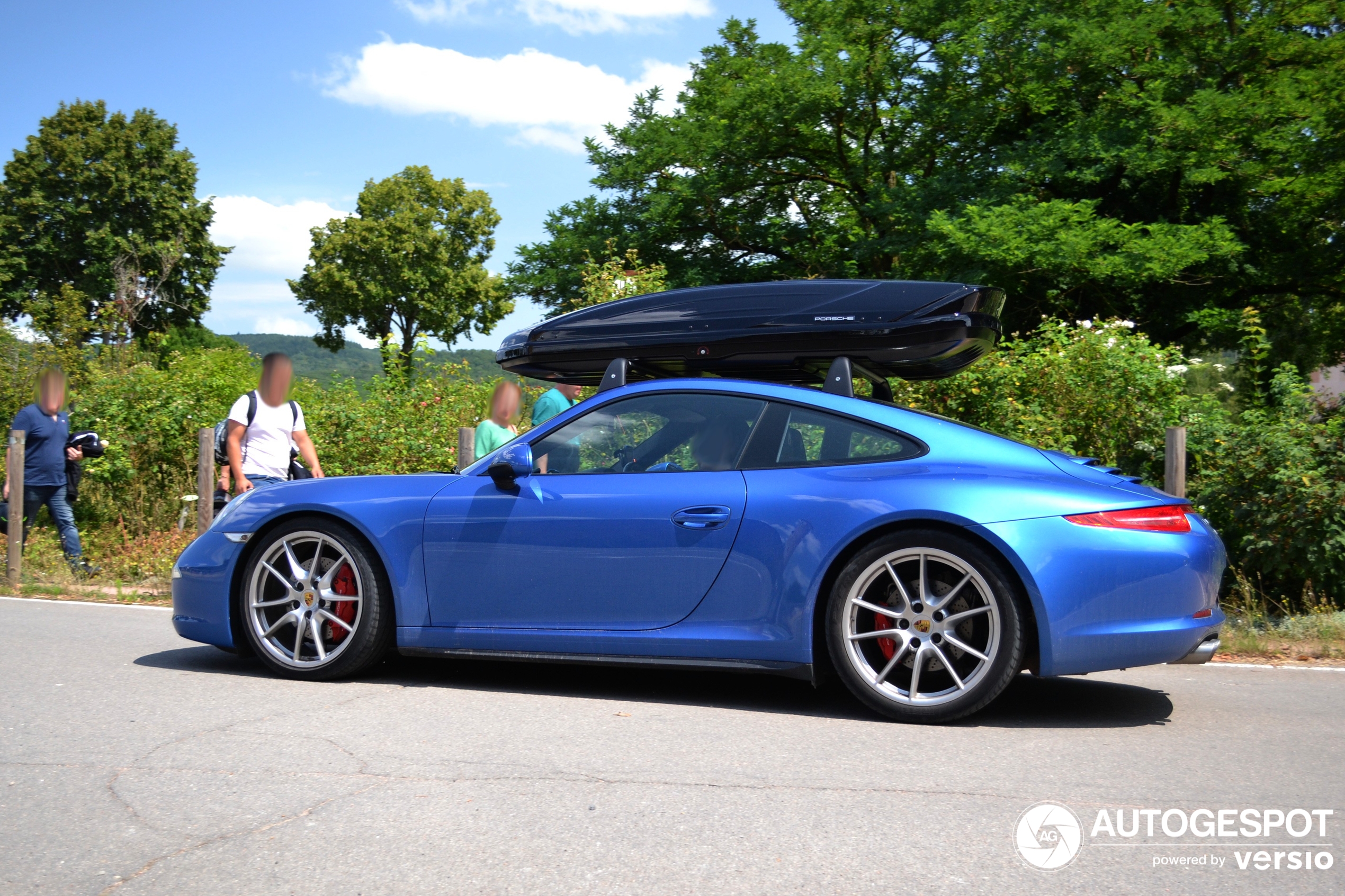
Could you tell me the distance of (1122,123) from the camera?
691 inches

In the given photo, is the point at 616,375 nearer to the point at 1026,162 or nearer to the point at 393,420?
the point at 393,420

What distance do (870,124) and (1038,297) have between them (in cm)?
575

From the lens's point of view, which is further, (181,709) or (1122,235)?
(1122,235)

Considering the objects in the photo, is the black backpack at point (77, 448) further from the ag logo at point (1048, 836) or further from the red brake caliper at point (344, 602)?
the ag logo at point (1048, 836)

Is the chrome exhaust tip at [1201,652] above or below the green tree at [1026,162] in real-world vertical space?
below

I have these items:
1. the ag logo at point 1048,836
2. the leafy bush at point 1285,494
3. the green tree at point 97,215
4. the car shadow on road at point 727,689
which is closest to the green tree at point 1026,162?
the leafy bush at point 1285,494

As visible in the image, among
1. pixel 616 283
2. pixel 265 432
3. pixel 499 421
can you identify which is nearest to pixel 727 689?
pixel 499 421

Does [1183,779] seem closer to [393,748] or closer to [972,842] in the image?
[972,842]

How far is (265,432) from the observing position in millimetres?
7090

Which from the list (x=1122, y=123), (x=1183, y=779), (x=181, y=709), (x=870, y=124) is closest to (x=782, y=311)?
(x=1183, y=779)

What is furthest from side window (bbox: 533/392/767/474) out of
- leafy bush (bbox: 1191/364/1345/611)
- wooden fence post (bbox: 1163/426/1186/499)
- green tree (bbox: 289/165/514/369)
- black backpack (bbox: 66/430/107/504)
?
green tree (bbox: 289/165/514/369)

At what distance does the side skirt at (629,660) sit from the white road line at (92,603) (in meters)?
4.12

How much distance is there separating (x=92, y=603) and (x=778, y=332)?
6.50 metres

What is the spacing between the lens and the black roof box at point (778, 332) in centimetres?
486
